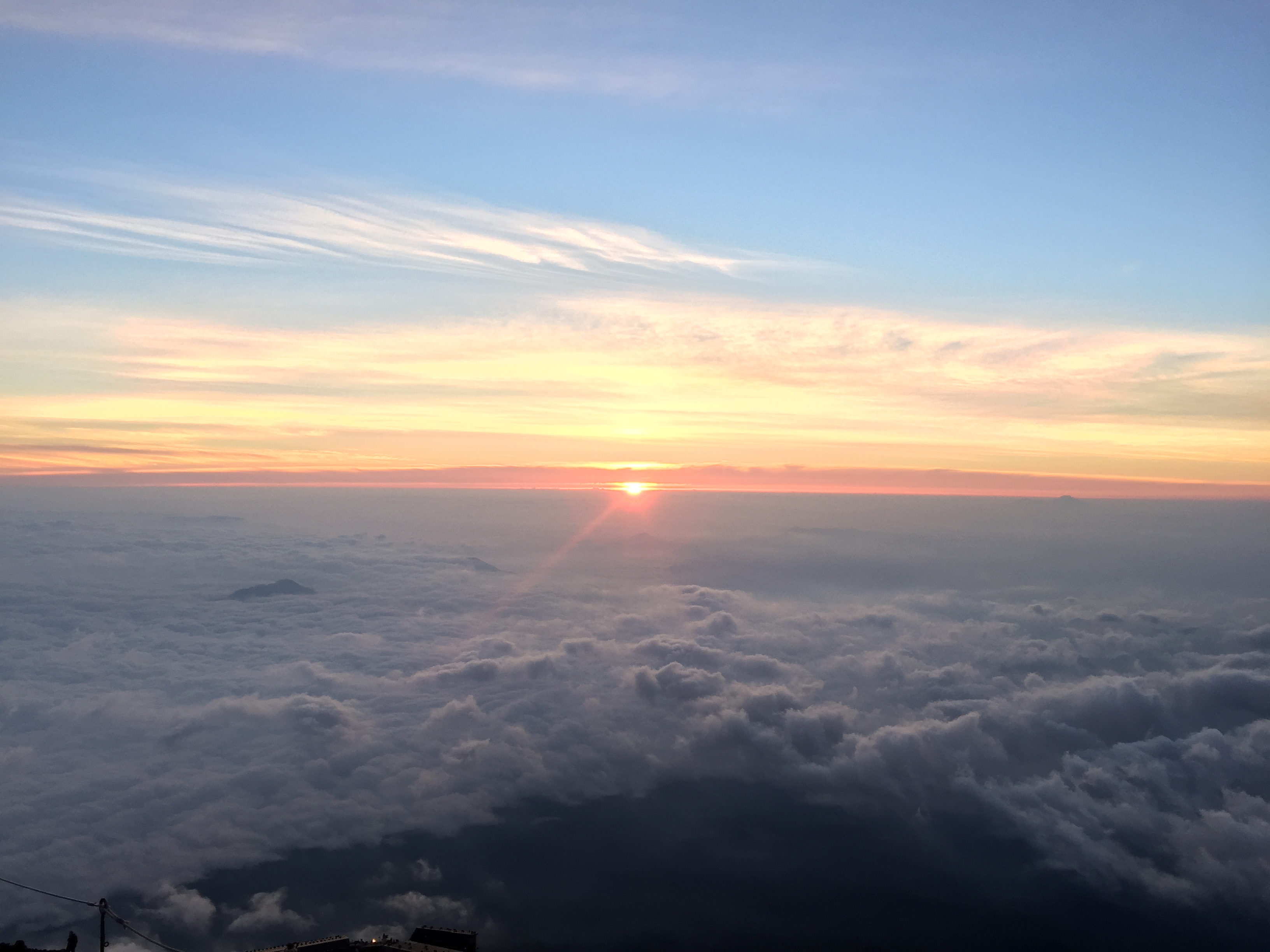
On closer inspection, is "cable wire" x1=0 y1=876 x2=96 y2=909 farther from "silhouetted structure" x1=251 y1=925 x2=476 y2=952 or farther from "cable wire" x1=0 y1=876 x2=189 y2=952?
"silhouetted structure" x1=251 y1=925 x2=476 y2=952

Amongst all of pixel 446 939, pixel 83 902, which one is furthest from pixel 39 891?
pixel 446 939

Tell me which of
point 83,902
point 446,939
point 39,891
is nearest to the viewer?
point 446,939

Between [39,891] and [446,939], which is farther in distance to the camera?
[39,891]

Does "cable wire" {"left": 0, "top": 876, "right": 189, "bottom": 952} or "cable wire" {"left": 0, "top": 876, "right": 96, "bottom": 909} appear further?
"cable wire" {"left": 0, "top": 876, "right": 96, "bottom": 909}

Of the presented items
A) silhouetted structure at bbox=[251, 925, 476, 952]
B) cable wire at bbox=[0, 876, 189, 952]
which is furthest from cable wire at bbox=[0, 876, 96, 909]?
silhouetted structure at bbox=[251, 925, 476, 952]

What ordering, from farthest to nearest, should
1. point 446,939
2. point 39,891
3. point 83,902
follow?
point 39,891 < point 83,902 < point 446,939

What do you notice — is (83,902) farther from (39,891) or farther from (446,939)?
(446,939)

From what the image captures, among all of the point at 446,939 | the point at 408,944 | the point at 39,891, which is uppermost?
the point at 408,944

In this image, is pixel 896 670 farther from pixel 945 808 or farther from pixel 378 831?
pixel 378 831

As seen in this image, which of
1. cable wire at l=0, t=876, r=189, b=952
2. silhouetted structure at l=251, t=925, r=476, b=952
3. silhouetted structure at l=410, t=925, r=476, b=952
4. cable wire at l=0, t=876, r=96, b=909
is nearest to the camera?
silhouetted structure at l=251, t=925, r=476, b=952

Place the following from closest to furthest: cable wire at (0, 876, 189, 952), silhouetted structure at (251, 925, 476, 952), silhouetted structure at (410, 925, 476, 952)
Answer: silhouetted structure at (251, 925, 476, 952)
silhouetted structure at (410, 925, 476, 952)
cable wire at (0, 876, 189, 952)

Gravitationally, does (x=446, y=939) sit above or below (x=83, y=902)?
above

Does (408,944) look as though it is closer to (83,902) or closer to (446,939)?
(446,939)

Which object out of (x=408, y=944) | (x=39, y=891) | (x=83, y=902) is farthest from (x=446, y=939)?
(x=39, y=891)
